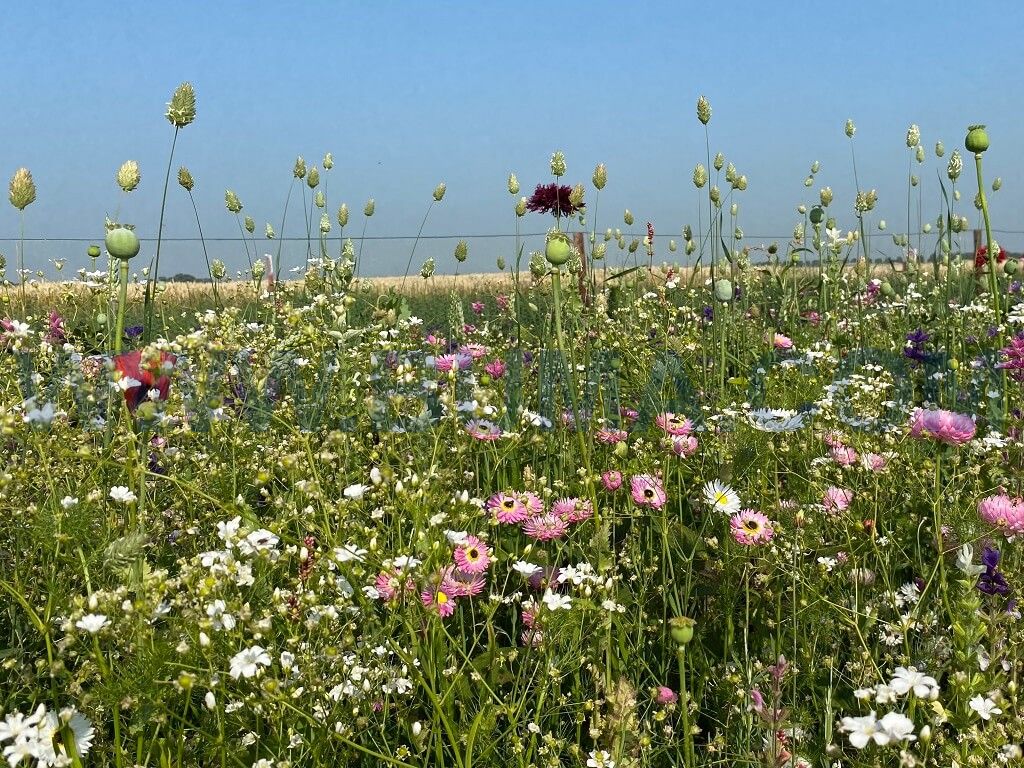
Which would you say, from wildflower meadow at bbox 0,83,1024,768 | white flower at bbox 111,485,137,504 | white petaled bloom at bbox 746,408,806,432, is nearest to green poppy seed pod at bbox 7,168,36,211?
wildflower meadow at bbox 0,83,1024,768

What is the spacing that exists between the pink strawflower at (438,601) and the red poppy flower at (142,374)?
612 millimetres

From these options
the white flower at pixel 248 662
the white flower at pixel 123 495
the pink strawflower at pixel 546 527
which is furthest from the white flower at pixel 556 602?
the white flower at pixel 123 495

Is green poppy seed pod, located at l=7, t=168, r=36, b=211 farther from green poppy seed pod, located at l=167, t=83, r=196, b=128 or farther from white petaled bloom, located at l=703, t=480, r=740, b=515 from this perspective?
white petaled bloom, located at l=703, t=480, r=740, b=515

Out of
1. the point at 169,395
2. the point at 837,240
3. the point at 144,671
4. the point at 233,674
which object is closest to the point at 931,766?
the point at 233,674

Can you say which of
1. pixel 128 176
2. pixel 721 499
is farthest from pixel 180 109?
pixel 721 499

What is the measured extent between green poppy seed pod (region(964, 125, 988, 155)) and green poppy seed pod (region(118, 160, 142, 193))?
225cm

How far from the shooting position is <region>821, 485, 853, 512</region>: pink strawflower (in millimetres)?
1890

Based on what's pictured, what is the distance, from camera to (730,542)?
1.89 m

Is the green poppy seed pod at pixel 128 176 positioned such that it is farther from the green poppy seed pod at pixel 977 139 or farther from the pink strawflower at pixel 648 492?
the green poppy seed pod at pixel 977 139

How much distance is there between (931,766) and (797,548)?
1.43 ft

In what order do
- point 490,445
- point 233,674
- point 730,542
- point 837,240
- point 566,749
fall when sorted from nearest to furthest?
point 233,674 → point 566,749 → point 730,542 → point 490,445 → point 837,240

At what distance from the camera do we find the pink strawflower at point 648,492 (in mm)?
1855

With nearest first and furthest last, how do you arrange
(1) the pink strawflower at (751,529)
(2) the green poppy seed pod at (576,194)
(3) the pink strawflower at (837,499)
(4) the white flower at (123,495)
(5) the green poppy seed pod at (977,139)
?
(4) the white flower at (123,495), (1) the pink strawflower at (751,529), (3) the pink strawflower at (837,499), (5) the green poppy seed pod at (977,139), (2) the green poppy seed pod at (576,194)

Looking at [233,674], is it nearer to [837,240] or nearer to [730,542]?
[730,542]
